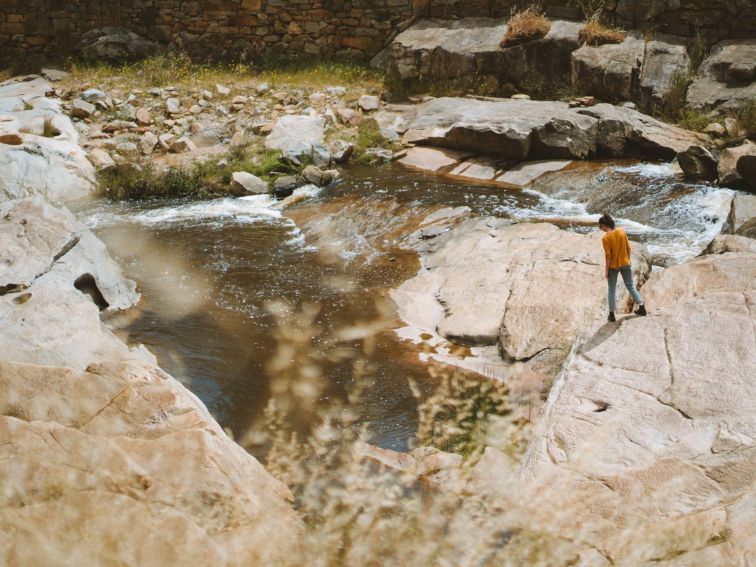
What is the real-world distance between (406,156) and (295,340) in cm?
620

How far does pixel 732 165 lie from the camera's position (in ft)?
30.4

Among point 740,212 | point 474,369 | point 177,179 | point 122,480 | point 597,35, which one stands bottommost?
point 177,179

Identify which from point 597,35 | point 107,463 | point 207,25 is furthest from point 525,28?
point 107,463

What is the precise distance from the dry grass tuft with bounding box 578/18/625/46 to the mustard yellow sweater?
8917 millimetres

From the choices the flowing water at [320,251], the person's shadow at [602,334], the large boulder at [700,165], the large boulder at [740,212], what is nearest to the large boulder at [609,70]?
the flowing water at [320,251]

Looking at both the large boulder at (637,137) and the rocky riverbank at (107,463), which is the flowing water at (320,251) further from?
the rocky riverbank at (107,463)

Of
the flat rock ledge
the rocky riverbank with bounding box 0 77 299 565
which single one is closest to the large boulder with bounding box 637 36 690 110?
the flat rock ledge

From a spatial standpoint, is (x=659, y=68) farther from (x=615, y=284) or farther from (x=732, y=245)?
(x=615, y=284)

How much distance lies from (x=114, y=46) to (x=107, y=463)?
1438 centimetres

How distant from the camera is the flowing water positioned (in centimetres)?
578

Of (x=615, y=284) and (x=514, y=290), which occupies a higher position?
(x=615, y=284)

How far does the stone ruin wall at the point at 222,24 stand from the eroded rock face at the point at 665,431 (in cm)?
1184

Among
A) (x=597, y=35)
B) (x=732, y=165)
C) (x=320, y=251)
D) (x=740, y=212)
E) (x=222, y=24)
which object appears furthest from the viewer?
(x=222, y=24)

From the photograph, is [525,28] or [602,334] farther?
[525,28]
